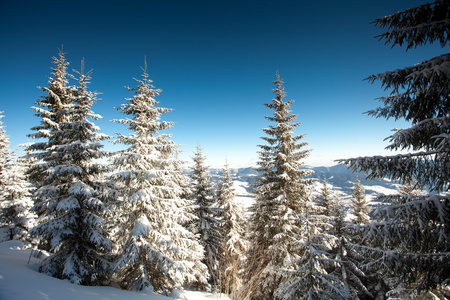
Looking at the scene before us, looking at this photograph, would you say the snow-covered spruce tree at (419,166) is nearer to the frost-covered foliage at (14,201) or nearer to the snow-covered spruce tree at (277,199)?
the snow-covered spruce tree at (277,199)

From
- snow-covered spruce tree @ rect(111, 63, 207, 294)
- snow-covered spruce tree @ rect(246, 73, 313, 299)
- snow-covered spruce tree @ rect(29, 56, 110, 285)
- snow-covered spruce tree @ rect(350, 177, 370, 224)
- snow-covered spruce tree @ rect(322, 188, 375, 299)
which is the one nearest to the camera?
snow-covered spruce tree @ rect(29, 56, 110, 285)

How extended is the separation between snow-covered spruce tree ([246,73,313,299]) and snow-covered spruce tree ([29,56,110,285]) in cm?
832

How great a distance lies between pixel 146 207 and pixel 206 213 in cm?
754

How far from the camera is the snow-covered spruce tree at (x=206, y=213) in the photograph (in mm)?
15422

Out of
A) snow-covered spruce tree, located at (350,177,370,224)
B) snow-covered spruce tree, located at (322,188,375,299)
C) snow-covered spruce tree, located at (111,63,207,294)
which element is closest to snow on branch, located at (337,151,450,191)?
snow-covered spruce tree, located at (111,63,207,294)

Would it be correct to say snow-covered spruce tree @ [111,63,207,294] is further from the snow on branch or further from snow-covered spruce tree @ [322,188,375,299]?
snow-covered spruce tree @ [322,188,375,299]

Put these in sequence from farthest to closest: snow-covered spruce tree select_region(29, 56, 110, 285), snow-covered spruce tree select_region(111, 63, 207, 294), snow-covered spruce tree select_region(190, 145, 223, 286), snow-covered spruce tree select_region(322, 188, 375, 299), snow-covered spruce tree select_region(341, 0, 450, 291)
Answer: snow-covered spruce tree select_region(190, 145, 223, 286), snow-covered spruce tree select_region(322, 188, 375, 299), snow-covered spruce tree select_region(111, 63, 207, 294), snow-covered spruce tree select_region(29, 56, 110, 285), snow-covered spruce tree select_region(341, 0, 450, 291)

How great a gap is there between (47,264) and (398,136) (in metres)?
13.6

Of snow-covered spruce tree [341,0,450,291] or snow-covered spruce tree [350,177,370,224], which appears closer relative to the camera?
snow-covered spruce tree [341,0,450,291]

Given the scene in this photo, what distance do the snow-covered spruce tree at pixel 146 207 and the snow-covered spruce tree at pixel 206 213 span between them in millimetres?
4385

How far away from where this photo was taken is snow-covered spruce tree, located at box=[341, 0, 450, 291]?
3.58m

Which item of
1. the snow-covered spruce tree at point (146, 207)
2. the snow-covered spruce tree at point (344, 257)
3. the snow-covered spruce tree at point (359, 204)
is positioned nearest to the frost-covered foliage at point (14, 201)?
the snow-covered spruce tree at point (146, 207)

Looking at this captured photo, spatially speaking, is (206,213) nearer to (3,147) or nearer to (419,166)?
(419,166)

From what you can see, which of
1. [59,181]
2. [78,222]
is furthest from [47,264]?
[59,181]
